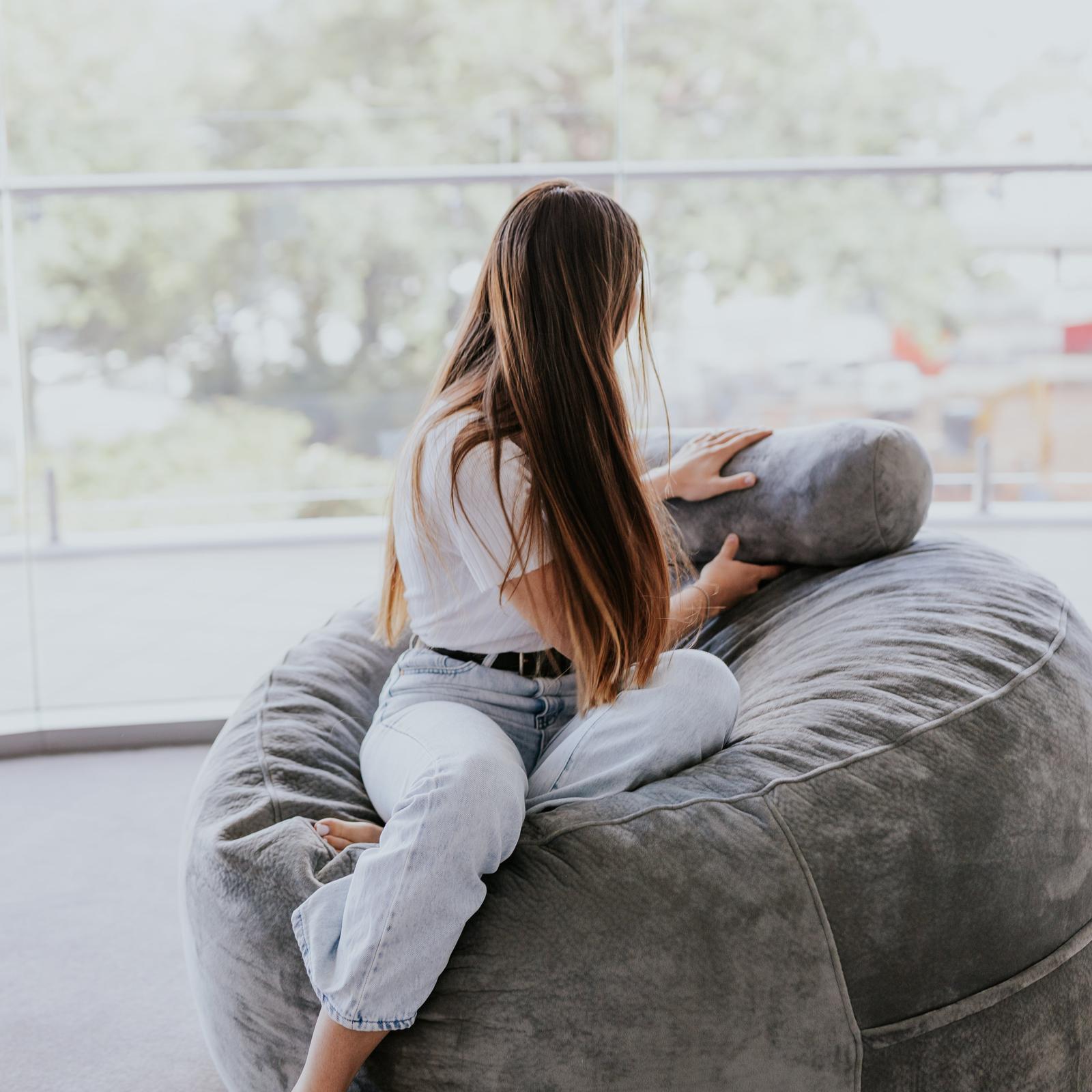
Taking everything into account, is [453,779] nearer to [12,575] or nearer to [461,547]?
[461,547]

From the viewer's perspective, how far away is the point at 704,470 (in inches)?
70.3

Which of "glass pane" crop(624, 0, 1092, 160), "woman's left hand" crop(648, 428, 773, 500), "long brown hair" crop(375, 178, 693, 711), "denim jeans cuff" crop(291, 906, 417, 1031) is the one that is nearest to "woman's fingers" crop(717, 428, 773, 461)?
"woman's left hand" crop(648, 428, 773, 500)

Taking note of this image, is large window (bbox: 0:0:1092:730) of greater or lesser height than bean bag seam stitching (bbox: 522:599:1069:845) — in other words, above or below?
above

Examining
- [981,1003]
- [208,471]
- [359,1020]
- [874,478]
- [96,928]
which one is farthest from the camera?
[208,471]

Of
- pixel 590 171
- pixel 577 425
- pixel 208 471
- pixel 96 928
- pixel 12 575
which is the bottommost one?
pixel 96 928

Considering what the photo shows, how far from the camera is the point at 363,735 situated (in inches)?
64.9

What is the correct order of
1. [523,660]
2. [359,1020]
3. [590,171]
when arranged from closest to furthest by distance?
[359,1020] → [523,660] → [590,171]

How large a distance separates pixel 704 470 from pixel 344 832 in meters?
0.80

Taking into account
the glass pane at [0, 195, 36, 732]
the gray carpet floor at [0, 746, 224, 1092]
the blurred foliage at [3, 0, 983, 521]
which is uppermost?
the blurred foliage at [3, 0, 983, 521]

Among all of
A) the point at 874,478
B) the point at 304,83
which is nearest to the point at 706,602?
the point at 874,478

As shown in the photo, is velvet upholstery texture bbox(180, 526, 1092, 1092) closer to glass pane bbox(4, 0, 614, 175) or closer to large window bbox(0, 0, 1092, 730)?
large window bbox(0, 0, 1092, 730)

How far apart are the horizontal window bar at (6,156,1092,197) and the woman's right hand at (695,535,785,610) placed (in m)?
1.29

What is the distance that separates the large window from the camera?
9.05ft

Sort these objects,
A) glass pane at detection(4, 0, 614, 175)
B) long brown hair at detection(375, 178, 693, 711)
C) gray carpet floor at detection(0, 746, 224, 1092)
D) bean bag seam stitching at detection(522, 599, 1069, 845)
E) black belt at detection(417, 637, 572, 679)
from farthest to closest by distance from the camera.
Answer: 1. glass pane at detection(4, 0, 614, 175)
2. gray carpet floor at detection(0, 746, 224, 1092)
3. black belt at detection(417, 637, 572, 679)
4. long brown hair at detection(375, 178, 693, 711)
5. bean bag seam stitching at detection(522, 599, 1069, 845)
